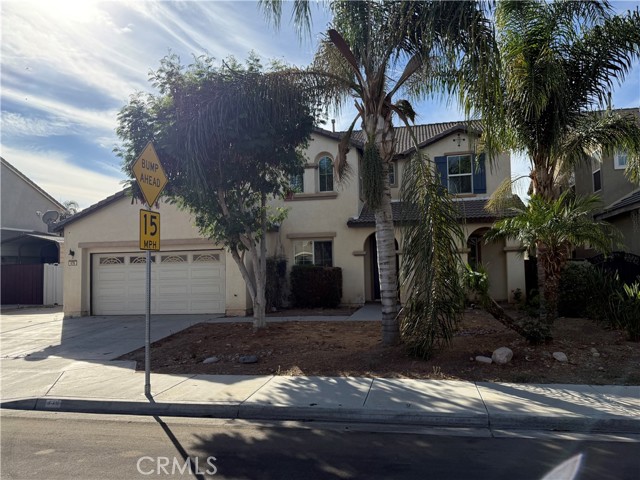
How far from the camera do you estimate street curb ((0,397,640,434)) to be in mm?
5570

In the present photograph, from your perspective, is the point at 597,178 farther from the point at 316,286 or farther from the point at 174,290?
the point at 174,290

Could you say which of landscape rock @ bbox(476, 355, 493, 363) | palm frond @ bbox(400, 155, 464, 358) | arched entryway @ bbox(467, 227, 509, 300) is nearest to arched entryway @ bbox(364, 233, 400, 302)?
arched entryway @ bbox(467, 227, 509, 300)

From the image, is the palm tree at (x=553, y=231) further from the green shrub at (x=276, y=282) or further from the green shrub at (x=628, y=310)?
the green shrub at (x=276, y=282)

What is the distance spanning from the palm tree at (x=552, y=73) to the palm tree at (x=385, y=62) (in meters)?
1.09

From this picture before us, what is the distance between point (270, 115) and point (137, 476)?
7.11m

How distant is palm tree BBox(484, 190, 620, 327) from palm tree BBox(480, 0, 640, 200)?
0.83m

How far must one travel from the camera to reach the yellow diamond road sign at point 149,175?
23.9ft

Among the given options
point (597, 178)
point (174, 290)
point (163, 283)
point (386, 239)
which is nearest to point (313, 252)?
point (174, 290)

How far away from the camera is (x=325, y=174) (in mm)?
17703

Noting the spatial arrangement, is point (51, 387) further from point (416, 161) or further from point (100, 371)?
point (416, 161)

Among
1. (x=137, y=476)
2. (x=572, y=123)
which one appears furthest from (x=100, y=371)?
(x=572, y=123)

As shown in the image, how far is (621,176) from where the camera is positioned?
17406 millimetres

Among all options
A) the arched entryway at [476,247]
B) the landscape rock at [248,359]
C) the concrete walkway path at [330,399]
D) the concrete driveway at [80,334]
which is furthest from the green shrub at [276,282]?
the arched entryway at [476,247]

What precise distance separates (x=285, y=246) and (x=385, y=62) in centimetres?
982
